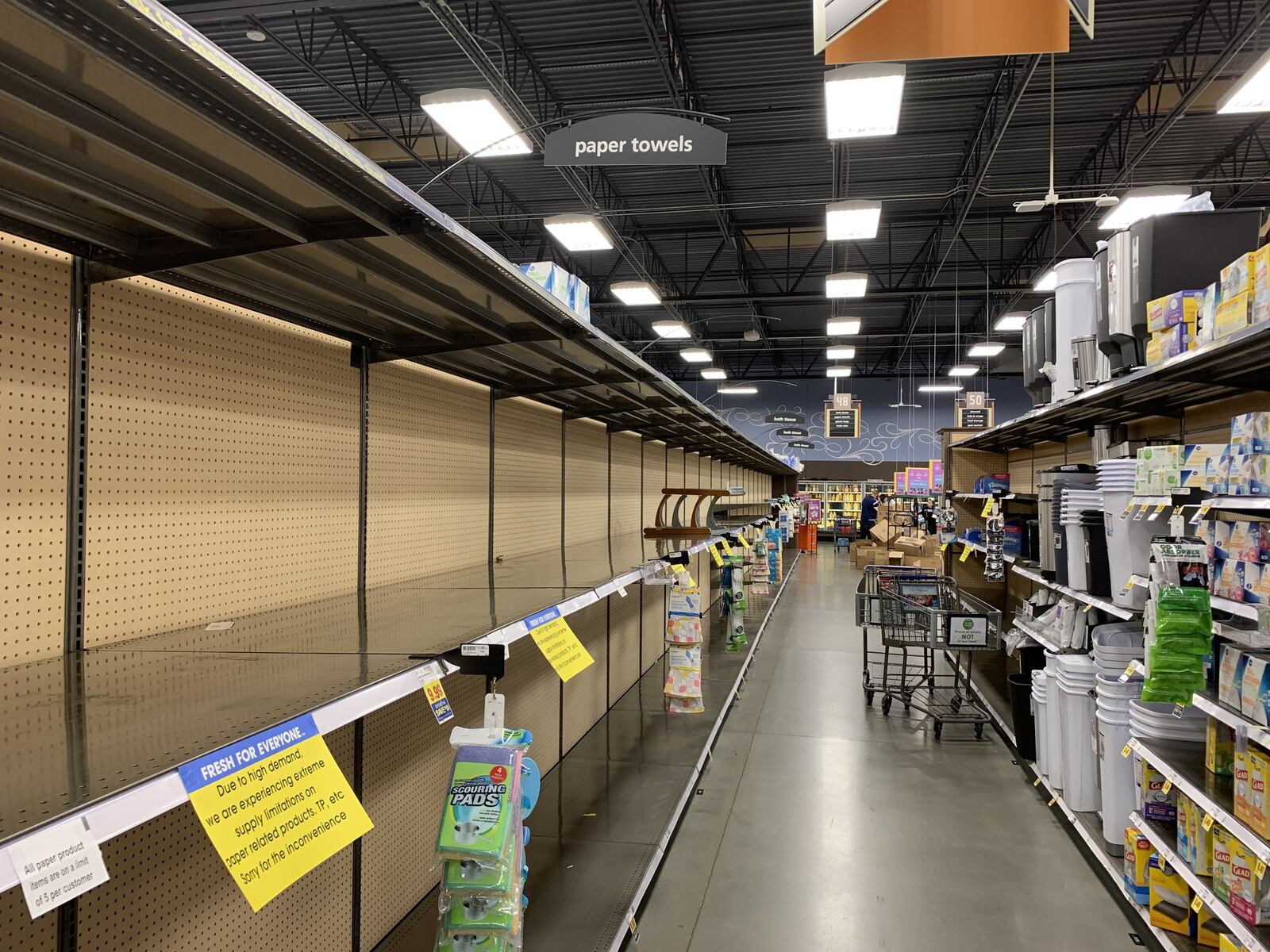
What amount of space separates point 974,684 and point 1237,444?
15.2ft

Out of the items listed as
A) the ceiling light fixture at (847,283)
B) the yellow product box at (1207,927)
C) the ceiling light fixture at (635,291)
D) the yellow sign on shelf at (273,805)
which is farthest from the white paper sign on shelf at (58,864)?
the ceiling light fixture at (847,283)

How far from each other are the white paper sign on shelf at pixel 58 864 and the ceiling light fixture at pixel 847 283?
9961 mm

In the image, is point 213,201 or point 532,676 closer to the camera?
point 213,201

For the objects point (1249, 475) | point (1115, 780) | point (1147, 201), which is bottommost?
point (1115, 780)

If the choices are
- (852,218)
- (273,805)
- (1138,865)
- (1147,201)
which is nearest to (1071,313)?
(1138,865)

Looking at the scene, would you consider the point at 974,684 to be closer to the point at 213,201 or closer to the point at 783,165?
the point at 213,201

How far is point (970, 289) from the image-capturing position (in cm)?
1282

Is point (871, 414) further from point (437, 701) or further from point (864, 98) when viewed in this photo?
point (437, 701)

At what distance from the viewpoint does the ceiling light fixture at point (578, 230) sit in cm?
787

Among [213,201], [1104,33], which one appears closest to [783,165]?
[1104,33]

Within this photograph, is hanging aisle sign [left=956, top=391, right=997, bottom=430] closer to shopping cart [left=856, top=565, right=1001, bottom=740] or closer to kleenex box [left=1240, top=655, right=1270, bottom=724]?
shopping cart [left=856, top=565, right=1001, bottom=740]

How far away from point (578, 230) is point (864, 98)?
3.70 metres

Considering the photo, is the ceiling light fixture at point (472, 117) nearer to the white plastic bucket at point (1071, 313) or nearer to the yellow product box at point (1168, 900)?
the white plastic bucket at point (1071, 313)

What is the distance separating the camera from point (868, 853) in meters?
3.52
